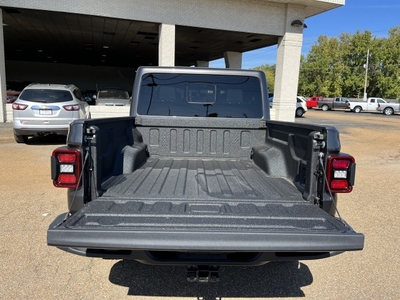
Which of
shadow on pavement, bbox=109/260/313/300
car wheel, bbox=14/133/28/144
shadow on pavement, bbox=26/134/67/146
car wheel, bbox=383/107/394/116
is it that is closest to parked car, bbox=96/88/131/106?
shadow on pavement, bbox=26/134/67/146

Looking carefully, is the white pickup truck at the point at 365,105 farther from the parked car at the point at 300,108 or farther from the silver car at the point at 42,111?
the silver car at the point at 42,111

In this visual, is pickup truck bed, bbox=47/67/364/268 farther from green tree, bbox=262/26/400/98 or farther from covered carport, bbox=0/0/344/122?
green tree, bbox=262/26/400/98

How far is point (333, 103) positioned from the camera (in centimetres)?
4091

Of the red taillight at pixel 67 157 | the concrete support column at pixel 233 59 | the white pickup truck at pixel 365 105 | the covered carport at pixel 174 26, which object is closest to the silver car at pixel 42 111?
the covered carport at pixel 174 26

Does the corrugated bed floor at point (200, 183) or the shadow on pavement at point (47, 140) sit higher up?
the corrugated bed floor at point (200, 183)

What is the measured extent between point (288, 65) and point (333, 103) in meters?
26.4

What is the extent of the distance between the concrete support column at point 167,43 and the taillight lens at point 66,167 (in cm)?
1426

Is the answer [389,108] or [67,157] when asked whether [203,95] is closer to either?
Result: [67,157]

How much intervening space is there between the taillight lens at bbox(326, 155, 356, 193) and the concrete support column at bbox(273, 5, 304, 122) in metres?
15.5

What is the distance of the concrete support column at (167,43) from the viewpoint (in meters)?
15.7

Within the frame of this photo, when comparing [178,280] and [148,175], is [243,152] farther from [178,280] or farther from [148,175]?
[178,280]

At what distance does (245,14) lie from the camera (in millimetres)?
16516

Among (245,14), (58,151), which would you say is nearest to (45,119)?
(58,151)

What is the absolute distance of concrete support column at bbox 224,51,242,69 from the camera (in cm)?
2545
